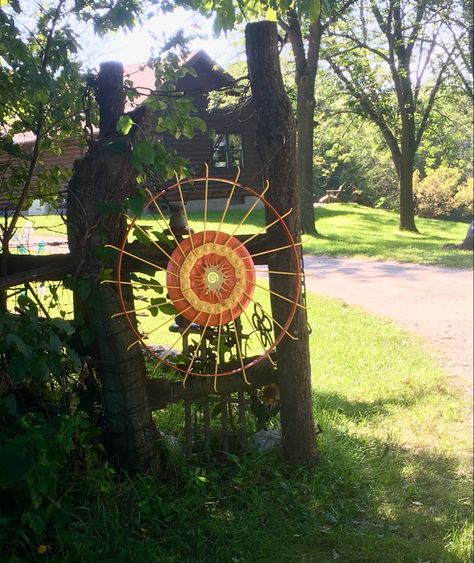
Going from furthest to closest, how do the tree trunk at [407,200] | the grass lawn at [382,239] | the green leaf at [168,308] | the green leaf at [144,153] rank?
the tree trunk at [407,200], the grass lawn at [382,239], the green leaf at [168,308], the green leaf at [144,153]

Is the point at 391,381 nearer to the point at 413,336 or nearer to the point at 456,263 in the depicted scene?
the point at 413,336

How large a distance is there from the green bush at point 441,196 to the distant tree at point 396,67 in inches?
315

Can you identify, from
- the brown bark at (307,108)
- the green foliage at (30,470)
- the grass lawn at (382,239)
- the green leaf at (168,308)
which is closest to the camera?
the green foliage at (30,470)

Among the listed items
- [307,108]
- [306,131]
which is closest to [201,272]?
[306,131]

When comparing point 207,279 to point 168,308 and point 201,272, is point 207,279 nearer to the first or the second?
point 201,272

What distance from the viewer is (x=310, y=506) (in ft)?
12.0

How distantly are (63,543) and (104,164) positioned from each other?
5.73 feet

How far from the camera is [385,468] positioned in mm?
4305

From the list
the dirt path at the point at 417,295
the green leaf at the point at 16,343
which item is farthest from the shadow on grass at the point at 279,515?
the dirt path at the point at 417,295

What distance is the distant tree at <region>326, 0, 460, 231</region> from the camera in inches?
917

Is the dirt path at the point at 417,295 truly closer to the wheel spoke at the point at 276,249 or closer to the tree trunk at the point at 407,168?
the wheel spoke at the point at 276,249

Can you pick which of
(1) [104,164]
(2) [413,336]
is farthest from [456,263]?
(1) [104,164]

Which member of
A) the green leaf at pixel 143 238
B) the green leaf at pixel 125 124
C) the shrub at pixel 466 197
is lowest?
the green leaf at pixel 143 238

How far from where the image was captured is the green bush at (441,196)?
34438 millimetres
